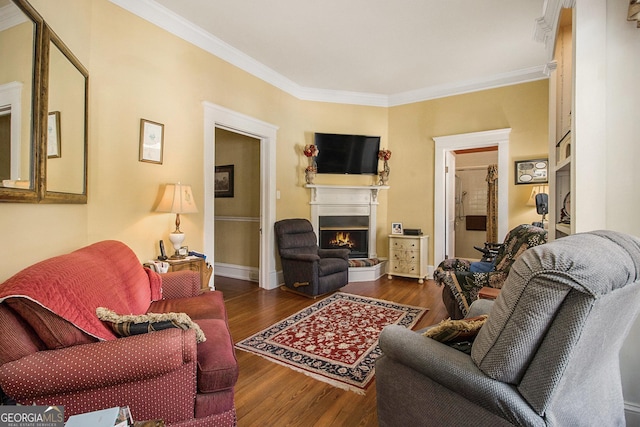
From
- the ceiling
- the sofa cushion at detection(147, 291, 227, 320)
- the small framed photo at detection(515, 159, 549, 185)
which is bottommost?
the sofa cushion at detection(147, 291, 227, 320)

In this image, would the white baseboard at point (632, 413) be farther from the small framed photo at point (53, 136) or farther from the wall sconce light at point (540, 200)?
the small framed photo at point (53, 136)

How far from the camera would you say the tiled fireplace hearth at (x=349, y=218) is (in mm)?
4980

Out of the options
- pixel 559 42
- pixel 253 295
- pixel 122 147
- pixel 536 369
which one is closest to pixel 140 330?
pixel 536 369

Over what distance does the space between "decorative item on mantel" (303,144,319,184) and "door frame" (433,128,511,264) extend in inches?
75.4

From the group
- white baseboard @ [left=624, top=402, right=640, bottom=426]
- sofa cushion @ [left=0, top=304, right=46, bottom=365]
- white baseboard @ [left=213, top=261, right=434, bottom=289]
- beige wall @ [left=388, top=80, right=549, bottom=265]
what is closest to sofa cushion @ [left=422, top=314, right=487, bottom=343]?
white baseboard @ [left=624, top=402, right=640, bottom=426]

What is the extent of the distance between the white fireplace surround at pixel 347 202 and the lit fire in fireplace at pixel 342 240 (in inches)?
12.7

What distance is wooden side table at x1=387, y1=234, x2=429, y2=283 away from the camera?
15.7ft

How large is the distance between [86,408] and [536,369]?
5.14 feet

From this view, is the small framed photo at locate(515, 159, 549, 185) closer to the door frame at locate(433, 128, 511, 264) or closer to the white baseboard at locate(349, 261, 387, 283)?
the door frame at locate(433, 128, 511, 264)

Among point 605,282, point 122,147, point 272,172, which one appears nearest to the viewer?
point 605,282

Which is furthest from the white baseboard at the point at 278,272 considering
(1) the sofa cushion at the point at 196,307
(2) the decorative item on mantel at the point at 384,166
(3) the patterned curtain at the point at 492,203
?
(3) the patterned curtain at the point at 492,203

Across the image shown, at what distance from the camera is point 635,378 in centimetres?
157

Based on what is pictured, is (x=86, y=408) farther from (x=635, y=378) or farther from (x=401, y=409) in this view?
(x=635, y=378)

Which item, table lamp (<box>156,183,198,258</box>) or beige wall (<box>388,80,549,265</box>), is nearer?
table lamp (<box>156,183,198,258</box>)
